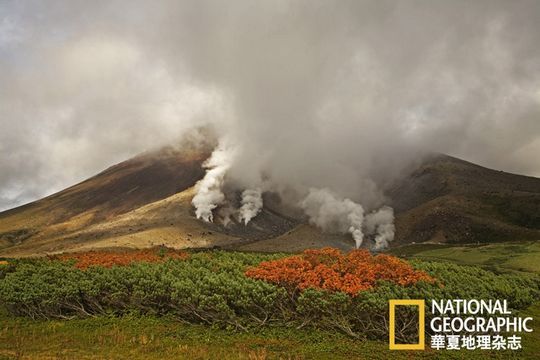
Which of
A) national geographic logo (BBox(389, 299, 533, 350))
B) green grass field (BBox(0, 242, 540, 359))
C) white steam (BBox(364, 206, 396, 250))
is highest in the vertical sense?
white steam (BBox(364, 206, 396, 250))

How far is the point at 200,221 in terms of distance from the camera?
103 metres

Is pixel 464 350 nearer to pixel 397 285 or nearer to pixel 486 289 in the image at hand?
pixel 397 285

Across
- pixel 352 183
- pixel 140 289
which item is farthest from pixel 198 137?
pixel 140 289

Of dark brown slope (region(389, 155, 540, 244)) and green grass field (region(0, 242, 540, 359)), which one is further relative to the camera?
dark brown slope (region(389, 155, 540, 244))

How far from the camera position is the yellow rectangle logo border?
34.7 feet

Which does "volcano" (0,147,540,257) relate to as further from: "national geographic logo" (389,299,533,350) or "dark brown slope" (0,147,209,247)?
"national geographic logo" (389,299,533,350)

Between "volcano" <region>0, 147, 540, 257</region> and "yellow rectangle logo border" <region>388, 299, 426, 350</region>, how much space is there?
6629 cm

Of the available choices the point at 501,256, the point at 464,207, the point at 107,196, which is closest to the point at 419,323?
the point at 501,256

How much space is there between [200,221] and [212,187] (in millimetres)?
21456

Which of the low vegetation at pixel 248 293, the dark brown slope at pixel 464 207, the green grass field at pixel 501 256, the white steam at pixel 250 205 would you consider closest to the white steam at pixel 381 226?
the dark brown slope at pixel 464 207

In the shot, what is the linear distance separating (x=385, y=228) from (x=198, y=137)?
9852cm

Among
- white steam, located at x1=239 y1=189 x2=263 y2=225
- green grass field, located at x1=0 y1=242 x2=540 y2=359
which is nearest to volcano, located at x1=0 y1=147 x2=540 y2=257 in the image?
white steam, located at x1=239 y1=189 x2=263 y2=225

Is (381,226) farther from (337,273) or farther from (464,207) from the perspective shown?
(337,273)

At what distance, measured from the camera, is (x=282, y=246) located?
91.5m
